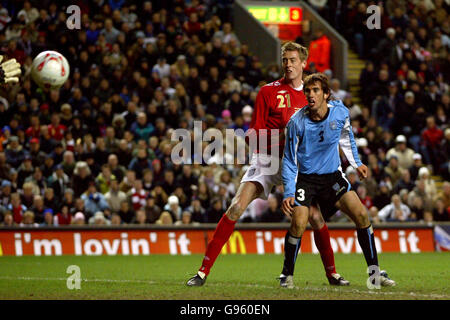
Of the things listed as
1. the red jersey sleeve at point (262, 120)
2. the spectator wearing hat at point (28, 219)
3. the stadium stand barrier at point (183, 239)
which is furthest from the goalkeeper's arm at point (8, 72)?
the spectator wearing hat at point (28, 219)

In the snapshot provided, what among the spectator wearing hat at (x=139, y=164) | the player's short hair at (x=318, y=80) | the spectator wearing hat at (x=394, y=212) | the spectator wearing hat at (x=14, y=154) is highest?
the player's short hair at (x=318, y=80)

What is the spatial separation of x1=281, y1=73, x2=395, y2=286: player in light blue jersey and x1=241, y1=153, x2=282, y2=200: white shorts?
0.48 metres

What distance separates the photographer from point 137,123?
19906mm

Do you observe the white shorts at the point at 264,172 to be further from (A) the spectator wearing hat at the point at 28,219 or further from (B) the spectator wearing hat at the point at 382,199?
(B) the spectator wearing hat at the point at 382,199

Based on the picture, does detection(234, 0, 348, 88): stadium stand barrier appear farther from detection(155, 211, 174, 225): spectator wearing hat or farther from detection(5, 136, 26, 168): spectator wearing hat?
detection(5, 136, 26, 168): spectator wearing hat

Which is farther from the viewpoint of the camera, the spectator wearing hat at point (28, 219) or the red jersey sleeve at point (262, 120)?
the spectator wearing hat at point (28, 219)

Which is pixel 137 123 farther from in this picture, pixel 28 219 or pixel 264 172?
pixel 264 172

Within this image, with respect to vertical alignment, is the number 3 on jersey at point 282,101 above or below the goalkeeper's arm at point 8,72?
below

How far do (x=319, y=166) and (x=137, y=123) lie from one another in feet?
36.0

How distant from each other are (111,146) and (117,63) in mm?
2561

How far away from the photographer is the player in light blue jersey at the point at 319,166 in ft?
30.2

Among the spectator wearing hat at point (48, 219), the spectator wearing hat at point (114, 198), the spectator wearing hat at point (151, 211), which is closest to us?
the spectator wearing hat at point (48, 219)

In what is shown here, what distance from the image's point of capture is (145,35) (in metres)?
22.2

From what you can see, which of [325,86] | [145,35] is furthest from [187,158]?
[325,86]
